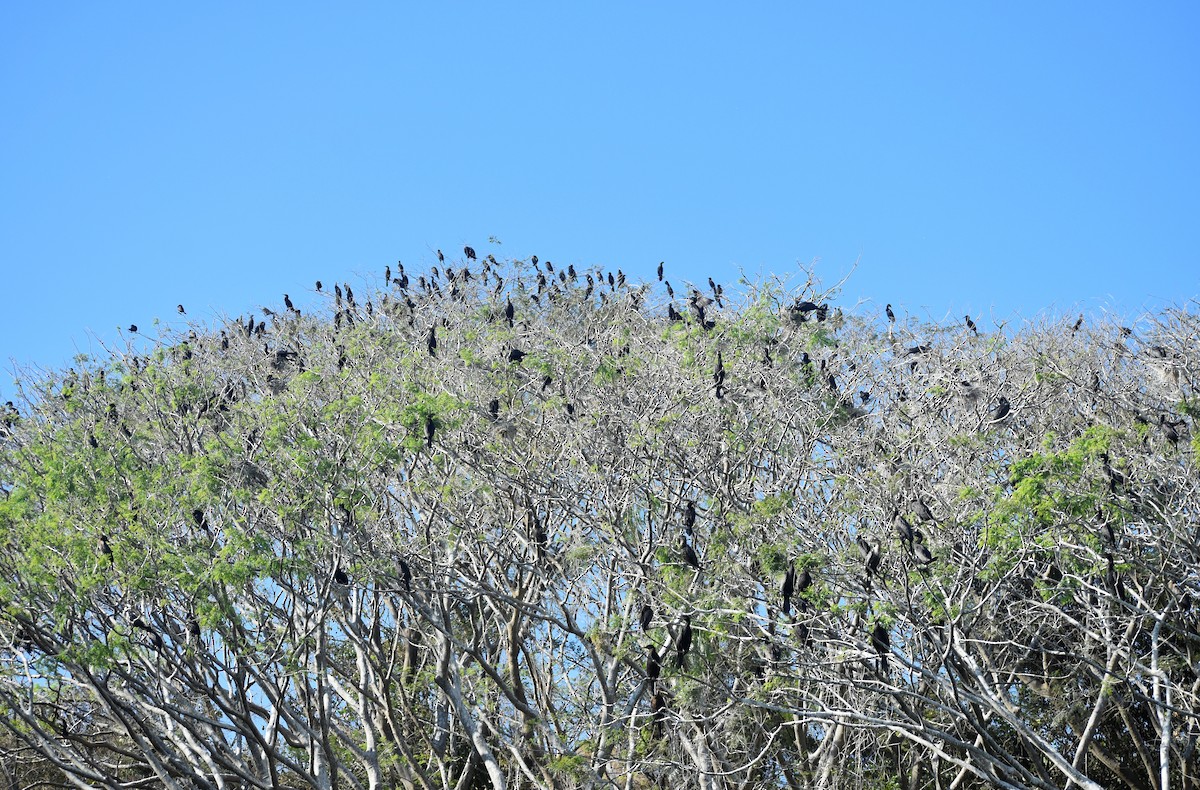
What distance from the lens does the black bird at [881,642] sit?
10.6 m

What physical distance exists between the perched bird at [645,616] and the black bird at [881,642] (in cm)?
186

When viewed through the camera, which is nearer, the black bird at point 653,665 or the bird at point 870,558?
the bird at point 870,558

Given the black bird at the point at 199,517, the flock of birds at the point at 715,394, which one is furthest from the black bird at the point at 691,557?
the black bird at the point at 199,517

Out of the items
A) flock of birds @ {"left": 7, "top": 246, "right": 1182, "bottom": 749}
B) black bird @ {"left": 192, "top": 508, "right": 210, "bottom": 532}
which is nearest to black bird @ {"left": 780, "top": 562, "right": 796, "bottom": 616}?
flock of birds @ {"left": 7, "top": 246, "right": 1182, "bottom": 749}

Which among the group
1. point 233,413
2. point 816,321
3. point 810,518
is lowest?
point 810,518

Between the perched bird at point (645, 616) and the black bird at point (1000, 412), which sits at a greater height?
the black bird at point (1000, 412)

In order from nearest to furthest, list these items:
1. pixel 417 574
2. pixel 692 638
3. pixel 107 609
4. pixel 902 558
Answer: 1. pixel 902 558
2. pixel 692 638
3. pixel 107 609
4. pixel 417 574

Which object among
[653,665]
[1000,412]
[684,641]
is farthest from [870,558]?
[1000,412]

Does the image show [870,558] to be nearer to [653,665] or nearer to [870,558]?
[870,558]

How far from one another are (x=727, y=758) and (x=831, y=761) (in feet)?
3.80

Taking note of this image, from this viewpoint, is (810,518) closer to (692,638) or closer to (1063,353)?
(692,638)

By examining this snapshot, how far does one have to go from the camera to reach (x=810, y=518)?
12414 mm

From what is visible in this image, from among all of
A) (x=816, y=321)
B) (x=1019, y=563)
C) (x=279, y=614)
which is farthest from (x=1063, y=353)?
(x=279, y=614)

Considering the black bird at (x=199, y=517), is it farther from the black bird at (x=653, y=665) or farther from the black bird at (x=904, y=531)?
the black bird at (x=904, y=531)
